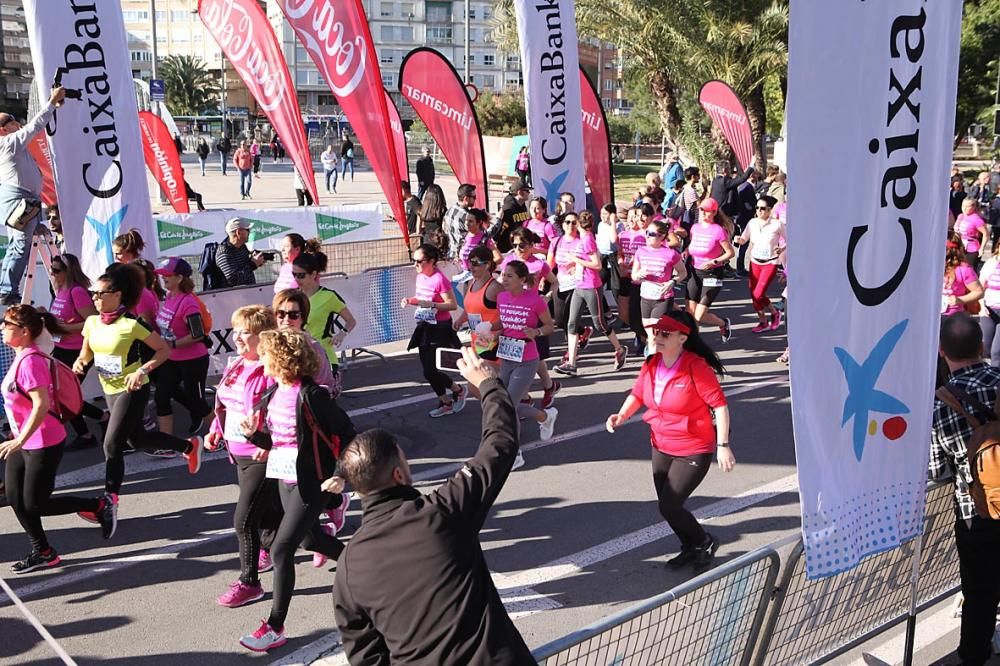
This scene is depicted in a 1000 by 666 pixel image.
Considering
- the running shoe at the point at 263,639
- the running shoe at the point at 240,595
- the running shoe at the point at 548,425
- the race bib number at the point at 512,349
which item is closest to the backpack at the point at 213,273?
the race bib number at the point at 512,349

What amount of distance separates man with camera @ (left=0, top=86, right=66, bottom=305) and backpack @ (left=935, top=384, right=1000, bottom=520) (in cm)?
808

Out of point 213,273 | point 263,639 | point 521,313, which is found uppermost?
point 213,273

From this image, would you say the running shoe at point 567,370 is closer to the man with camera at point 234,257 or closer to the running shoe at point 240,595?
the man with camera at point 234,257

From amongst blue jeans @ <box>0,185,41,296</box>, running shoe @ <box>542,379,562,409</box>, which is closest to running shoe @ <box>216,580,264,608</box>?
running shoe @ <box>542,379,562,409</box>

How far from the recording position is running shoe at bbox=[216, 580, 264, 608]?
582cm

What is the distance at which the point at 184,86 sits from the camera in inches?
3361

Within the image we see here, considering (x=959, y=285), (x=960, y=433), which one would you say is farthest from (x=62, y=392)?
(x=959, y=285)

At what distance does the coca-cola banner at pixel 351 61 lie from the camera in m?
11.1

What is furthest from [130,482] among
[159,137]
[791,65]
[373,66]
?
[159,137]

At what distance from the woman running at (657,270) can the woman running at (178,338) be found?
475 centimetres

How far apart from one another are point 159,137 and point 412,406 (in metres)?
10.1

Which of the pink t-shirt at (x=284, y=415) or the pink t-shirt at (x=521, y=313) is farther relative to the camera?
→ the pink t-shirt at (x=521, y=313)

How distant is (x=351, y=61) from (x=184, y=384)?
4.67m

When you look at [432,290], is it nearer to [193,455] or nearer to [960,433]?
[193,455]
